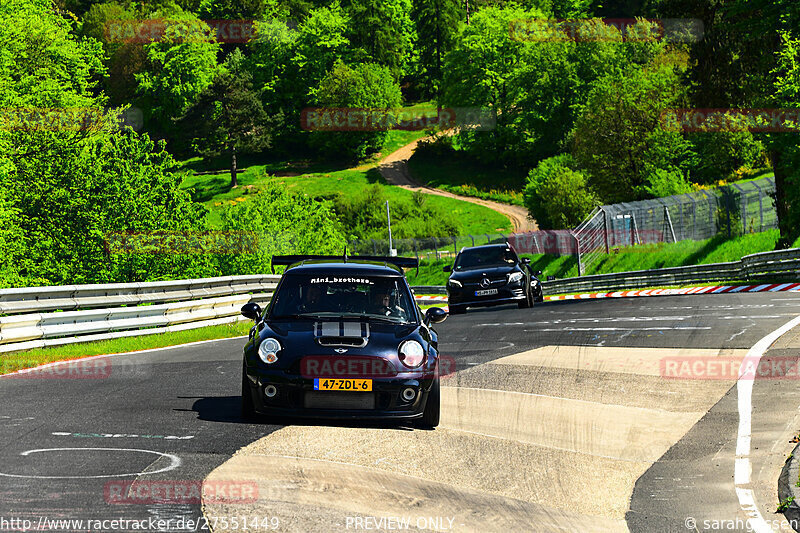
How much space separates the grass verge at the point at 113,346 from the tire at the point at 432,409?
7046 mm

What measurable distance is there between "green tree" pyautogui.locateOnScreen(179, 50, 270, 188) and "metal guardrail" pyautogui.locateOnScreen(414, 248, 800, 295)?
2867 inches

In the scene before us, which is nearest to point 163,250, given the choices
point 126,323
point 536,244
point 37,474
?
point 536,244

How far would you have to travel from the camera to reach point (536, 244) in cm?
5306

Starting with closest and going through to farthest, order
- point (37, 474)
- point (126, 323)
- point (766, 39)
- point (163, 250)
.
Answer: point (37, 474) < point (126, 323) < point (766, 39) < point (163, 250)

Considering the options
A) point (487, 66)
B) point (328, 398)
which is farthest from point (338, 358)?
point (487, 66)

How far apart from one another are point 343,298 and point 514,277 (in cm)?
1444

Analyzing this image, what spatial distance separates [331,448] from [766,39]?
31.1 meters

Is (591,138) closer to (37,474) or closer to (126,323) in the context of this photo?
(126,323)

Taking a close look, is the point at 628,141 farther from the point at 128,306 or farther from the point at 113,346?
the point at 113,346

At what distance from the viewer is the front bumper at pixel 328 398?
860cm

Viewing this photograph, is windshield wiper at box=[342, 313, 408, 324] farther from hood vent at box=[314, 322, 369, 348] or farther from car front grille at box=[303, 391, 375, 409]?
car front grille at box=[303, 391, 375, 409]

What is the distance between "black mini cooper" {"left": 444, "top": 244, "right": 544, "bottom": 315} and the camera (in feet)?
77.5

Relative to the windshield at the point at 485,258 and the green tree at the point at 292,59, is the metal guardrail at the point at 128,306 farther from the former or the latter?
the green tree at the point at 292,59

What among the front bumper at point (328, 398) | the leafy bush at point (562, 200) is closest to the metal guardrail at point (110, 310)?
the front bumper at point (328, 398)
